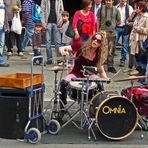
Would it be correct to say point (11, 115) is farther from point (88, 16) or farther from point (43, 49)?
point (43, 49)

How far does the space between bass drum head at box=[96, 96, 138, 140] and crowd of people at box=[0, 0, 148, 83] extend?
118 inches

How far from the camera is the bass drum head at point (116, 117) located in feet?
22.4

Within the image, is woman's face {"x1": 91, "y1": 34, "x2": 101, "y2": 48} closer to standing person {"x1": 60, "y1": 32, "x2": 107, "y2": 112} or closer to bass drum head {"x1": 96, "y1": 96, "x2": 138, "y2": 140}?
standing person {"x1": 60, "y1": 32, "x2": 107, "y2": 112}

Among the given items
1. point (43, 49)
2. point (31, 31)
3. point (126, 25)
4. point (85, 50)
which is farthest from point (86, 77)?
point (43, 49)

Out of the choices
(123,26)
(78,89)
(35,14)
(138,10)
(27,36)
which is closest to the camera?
(78,89)

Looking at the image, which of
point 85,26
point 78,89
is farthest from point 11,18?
point 78,89

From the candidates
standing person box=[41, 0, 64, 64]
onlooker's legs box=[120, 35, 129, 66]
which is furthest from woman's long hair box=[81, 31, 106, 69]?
onlooker's legs box=[120, 35, 129, 66]

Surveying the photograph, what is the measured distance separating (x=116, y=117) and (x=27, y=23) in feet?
24.3

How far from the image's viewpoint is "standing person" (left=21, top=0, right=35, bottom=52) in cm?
1375

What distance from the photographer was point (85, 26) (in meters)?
10.8

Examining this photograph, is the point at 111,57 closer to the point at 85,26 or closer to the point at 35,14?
the point at 85,26

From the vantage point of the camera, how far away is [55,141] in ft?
22.6

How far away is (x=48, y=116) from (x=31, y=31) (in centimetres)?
635

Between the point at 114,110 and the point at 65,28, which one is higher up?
the point at 65,28
